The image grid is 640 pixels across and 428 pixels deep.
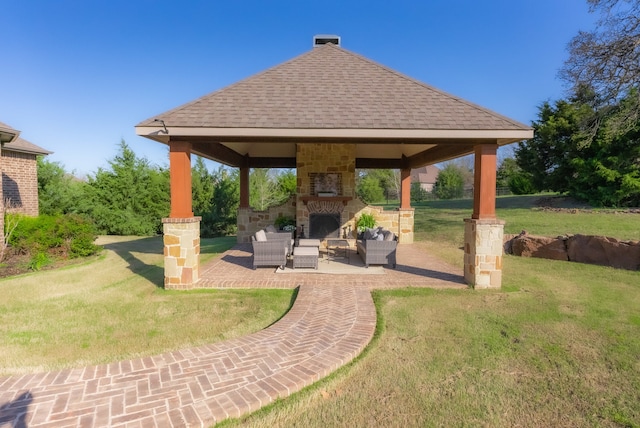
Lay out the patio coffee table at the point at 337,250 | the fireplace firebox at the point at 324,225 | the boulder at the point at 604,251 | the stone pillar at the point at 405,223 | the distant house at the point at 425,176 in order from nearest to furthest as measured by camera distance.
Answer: the boulder at the point at 604,251 < the patio coffee table at the point at 337,250 < the fireplace firebox at the point at 324,225 < the stone pillar at the point at 405,223 < the distant house at the point at 425,176

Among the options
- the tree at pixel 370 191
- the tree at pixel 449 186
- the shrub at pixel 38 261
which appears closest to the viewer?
the shrub at pixel 38 261

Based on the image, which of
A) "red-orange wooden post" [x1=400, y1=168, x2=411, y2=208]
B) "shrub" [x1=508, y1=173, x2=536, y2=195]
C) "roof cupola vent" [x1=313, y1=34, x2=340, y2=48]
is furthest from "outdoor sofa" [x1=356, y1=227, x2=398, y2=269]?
"shrub" [x1=508, y1=173, x2=536, y2=195]

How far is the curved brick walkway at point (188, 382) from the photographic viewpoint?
8.66ft

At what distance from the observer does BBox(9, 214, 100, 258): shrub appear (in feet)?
30.6

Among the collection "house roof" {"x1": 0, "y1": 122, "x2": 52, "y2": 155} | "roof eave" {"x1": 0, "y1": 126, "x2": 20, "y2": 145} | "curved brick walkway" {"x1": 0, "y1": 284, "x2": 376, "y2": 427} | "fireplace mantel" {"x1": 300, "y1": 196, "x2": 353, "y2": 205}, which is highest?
"house roof" {"x1": 0, "y1": 122, "x2": 52, "y2": 155}

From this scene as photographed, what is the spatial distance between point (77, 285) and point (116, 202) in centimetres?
1200

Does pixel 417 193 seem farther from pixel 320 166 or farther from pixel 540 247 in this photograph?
pixel 540 247

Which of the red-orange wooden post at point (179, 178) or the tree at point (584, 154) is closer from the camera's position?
the red-orange wooden post at point (179, 178)

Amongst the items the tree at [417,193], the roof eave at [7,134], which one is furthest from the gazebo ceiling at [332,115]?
the tree at [417,193]

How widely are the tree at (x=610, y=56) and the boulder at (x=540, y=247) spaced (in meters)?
8.17

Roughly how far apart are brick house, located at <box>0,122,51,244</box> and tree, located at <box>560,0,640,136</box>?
2413 cm

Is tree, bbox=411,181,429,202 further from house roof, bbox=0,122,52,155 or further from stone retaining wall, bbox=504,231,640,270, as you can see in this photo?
house roof, bbox=0,122,52,155

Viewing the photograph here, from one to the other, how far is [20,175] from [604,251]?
818 inches

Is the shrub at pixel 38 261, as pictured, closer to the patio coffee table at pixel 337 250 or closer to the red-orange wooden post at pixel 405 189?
the patio coffee table at pixel 337 250
